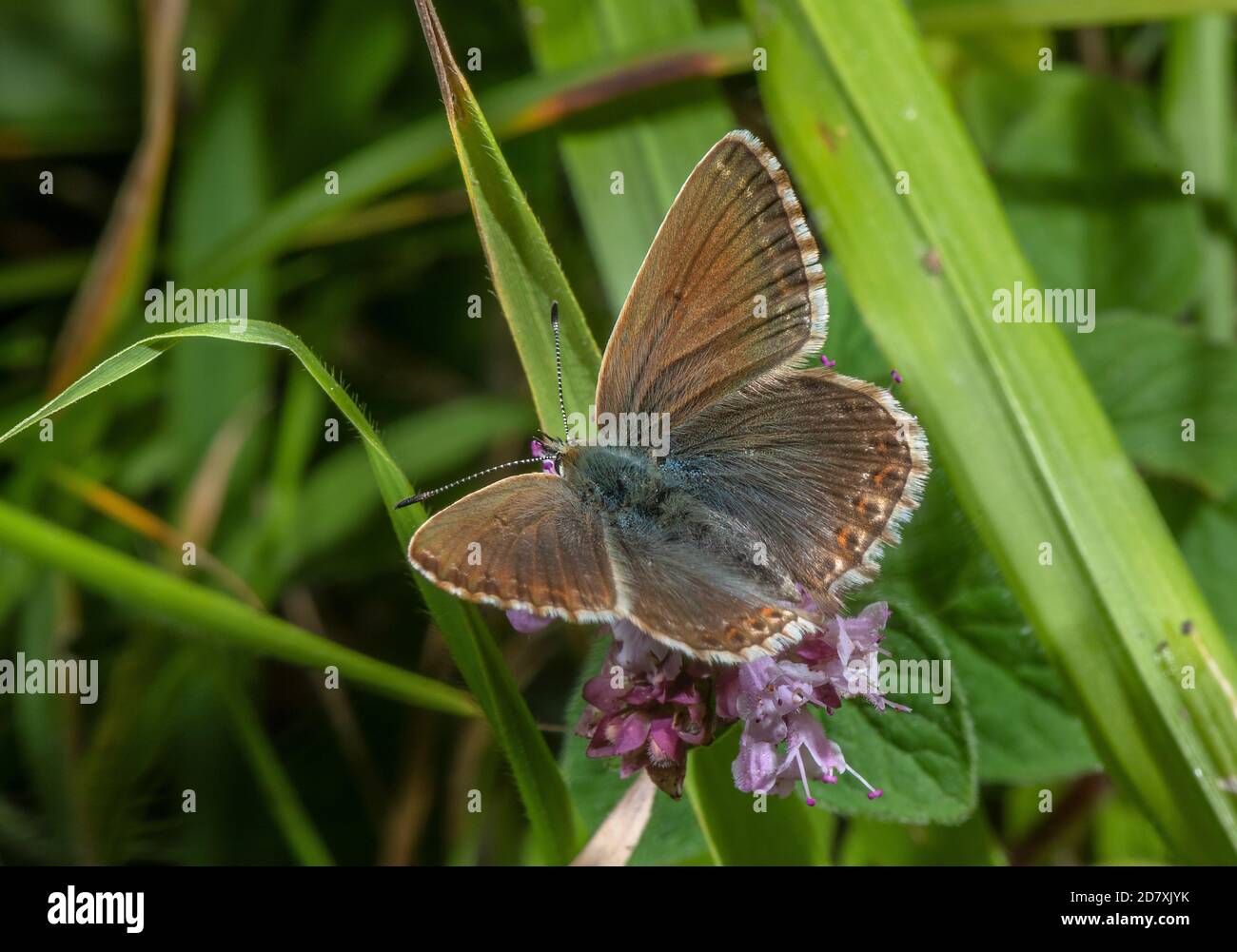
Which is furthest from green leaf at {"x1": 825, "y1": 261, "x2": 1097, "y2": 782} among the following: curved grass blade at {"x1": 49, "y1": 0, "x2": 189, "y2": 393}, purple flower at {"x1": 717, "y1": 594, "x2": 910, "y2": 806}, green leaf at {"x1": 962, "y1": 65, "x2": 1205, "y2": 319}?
curved grass blade at {"x1": 49, "y1": 0, "x2": 189, "y2": 393}

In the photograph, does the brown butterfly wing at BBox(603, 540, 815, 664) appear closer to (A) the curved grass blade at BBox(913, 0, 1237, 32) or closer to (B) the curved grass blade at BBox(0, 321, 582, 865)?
(B) the curved grass blade at BBox(0, 321, 582, 865)

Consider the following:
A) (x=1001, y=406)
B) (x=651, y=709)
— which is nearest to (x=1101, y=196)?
(x=1001, y=406)

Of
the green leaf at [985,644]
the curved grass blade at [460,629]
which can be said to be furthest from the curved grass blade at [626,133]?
the curved grass blade at [460,629]

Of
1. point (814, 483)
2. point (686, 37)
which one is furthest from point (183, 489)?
point (814, 483)

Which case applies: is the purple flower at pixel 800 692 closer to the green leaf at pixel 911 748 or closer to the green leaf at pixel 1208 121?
the green leaf at pixel 911 748

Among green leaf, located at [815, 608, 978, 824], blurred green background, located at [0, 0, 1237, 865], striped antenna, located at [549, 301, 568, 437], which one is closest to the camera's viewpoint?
green leaf, located at [815, 608, 978, 824]

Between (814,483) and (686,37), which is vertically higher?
(686,37)
